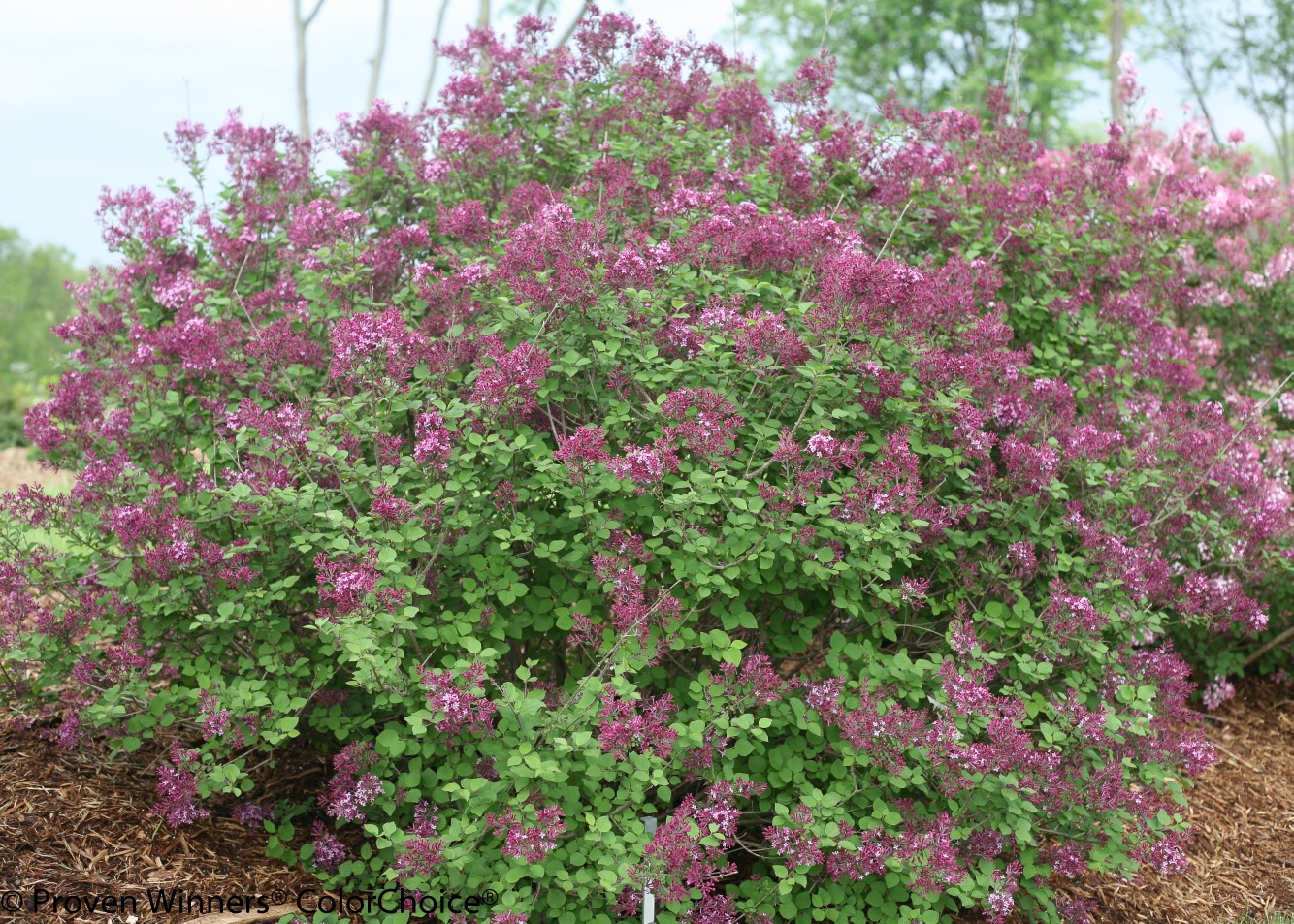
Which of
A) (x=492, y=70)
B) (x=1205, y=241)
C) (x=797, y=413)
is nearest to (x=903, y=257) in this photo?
(x=797, y=413)

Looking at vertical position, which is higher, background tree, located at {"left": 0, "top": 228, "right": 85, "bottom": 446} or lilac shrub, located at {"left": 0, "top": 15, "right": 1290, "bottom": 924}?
background tree, located at {"left": 0, "top": 228, "right": 85, "bottom": 446}

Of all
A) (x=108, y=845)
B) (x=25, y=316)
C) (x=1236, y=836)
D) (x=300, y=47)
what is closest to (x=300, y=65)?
(x=300, y=47)

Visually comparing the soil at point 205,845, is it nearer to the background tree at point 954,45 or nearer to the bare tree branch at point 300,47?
the bare tree branch at point 300,47

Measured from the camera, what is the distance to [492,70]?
491cm

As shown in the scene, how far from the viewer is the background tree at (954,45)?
1009 inches

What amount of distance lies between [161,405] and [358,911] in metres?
1.95

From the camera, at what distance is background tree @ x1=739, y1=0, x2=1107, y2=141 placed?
2564 centimetres

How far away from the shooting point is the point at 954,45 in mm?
27859

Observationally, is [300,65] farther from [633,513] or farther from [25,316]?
[25,316]

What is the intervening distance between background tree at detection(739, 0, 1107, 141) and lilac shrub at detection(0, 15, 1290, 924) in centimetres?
2143

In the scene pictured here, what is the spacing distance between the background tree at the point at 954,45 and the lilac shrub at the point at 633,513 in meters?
21.4

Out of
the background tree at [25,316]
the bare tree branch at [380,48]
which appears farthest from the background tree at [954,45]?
the background tree at [25,316]

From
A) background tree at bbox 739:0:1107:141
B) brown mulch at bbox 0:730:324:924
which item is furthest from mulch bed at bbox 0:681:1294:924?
background tree at bbox 739:0:1107:141

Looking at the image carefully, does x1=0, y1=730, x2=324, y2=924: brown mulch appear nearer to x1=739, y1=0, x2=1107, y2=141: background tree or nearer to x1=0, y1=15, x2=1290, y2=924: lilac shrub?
x1=0, y1=15, x2=1290, y2=924: lilac shrub
